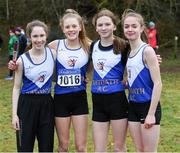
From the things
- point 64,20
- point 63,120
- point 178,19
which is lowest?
point 63,120

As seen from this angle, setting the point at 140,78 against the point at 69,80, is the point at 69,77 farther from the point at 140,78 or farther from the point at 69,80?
the point at 140,78

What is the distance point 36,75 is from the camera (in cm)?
472

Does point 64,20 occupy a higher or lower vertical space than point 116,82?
higher

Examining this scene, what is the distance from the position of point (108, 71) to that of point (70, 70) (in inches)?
16.3

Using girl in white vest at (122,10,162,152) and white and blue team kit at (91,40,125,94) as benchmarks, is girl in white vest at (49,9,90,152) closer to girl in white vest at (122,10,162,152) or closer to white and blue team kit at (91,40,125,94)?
white and blue team kit at (91,40,125,94)

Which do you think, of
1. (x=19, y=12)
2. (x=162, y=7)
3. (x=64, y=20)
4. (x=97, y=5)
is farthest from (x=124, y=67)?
(x=19, y=12)

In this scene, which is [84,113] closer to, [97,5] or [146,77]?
[146,77]

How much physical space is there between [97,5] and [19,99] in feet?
50.8

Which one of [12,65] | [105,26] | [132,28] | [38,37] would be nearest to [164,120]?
[105,26]

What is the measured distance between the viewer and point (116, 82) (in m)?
4.70

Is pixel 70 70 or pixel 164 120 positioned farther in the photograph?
pixel 164 120

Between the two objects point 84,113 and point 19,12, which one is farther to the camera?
point 19,12

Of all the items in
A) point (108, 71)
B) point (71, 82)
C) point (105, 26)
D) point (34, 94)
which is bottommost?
point (34, 94)

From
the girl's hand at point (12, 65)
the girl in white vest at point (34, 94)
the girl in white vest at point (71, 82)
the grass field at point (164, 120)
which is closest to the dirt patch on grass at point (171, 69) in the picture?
the grass field at point (164, 120)
